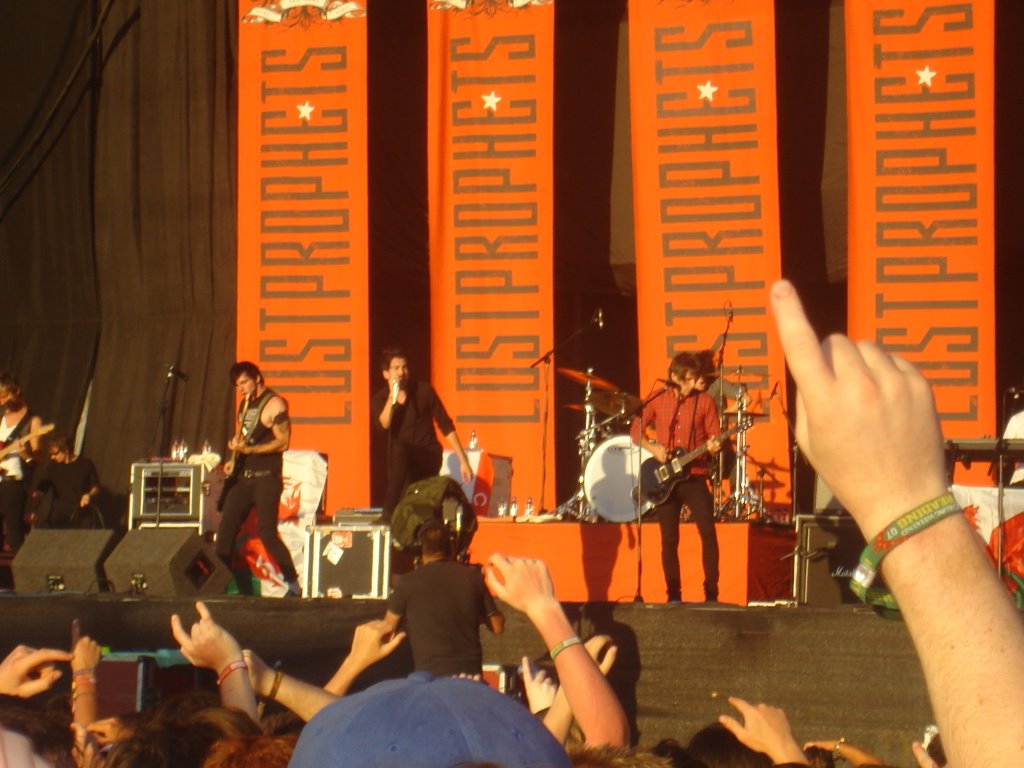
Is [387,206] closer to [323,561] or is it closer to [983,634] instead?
[323,561]

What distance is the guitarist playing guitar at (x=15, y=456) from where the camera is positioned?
1077 centimetres

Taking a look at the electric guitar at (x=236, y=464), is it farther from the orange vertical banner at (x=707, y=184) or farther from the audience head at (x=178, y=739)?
the audience head at (x=178, y=739)

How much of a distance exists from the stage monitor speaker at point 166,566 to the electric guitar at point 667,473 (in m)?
2.59

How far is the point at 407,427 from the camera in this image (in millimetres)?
9414

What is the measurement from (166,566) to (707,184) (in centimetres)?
508

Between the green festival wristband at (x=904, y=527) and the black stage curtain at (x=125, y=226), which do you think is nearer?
the green festival wristband at (x=904, y=527)

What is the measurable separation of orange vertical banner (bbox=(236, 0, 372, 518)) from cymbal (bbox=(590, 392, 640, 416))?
2092mm

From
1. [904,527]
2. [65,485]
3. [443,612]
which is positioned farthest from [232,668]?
[65,485]

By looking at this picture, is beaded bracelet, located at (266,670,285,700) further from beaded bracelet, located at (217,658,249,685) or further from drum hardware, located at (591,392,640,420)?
drum hardware, located at (591,392,640,420)

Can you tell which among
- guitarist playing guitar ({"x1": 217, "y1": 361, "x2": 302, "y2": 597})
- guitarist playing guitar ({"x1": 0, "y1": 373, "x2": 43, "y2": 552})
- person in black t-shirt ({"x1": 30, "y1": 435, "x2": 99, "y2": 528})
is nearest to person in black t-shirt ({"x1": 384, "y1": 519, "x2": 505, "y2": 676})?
guitarist playing guitar ({"x1": 217, "y1": 361, "x2": 302, "y2": 597})

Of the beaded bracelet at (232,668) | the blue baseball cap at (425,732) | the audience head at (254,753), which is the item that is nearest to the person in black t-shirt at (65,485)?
the beaded bracelet at (232,668)

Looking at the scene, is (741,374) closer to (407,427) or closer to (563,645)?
(407,427)

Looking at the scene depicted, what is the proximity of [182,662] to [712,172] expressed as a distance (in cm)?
616

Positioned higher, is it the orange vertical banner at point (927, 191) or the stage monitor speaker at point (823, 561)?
the orange vertical banner at point (927, 191)
